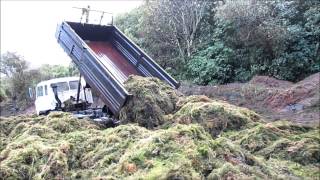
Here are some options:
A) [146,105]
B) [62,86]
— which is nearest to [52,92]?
[62,86]

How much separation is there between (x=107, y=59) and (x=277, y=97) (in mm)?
3868

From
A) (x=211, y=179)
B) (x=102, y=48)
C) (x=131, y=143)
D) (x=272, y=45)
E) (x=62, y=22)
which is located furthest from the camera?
(x=272, y=45)

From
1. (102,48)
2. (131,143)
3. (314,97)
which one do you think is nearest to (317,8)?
(314,97)

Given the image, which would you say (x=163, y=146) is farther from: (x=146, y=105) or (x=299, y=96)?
(x=299, y=96)

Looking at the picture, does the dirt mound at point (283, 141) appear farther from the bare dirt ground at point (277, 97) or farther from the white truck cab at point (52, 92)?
the white truck cab at point (52, 92)

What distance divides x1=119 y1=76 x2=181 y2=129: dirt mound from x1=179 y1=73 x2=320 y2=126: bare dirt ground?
223 cm

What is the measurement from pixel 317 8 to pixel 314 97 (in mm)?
4738

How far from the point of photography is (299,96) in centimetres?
850

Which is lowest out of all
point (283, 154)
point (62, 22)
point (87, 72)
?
point (283, 154)

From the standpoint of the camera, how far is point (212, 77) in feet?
42.7

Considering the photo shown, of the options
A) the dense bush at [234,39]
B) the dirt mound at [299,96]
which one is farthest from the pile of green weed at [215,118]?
the dense bush at [234,39]

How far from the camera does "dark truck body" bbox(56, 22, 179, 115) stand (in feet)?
22.3

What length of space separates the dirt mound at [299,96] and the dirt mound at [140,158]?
2.49 meters

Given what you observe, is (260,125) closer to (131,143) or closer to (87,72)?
(131,143)
